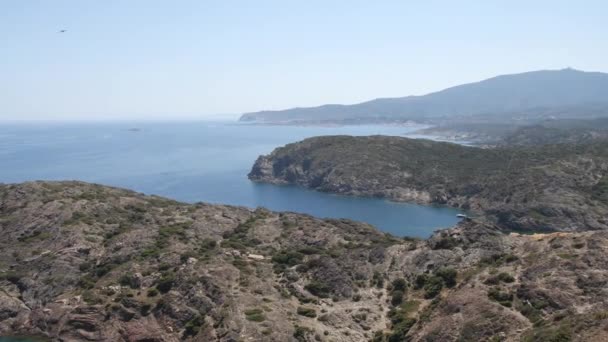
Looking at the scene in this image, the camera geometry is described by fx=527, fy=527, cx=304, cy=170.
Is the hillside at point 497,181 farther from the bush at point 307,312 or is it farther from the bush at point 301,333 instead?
the bush at point 301,333

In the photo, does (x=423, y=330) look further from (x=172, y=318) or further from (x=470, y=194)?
(x=470, y=194)

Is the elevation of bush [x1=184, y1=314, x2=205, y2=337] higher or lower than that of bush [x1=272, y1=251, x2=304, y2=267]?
lower

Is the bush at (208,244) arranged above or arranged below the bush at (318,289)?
above

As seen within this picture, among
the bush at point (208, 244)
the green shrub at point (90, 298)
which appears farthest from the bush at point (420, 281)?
the green shrub at point (90, 298)

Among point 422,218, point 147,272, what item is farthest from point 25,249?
point 422,218

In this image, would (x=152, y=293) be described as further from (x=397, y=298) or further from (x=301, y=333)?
(x=397, y=298)

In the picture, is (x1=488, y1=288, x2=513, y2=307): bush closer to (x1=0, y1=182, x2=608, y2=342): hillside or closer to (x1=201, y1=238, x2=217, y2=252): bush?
(x1=0, y1=182, x2=608, y2=342): hillside

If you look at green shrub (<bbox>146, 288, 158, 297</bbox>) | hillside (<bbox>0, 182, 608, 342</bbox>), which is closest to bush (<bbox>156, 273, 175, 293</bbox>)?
hillside (<bbox>0, 182, 608, 342</bbox>)
